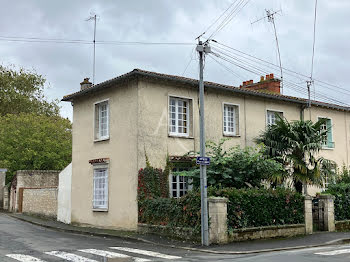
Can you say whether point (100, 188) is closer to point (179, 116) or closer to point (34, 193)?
point (179, 116)

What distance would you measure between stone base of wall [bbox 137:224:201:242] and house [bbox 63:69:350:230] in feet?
2.21

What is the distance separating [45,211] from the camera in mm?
23203

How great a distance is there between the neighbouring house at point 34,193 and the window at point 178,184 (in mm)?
7127

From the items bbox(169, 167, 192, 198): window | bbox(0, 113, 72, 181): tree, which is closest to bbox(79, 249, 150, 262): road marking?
bbox(169, 167, 192, 198): window

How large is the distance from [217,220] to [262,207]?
7.54 ft

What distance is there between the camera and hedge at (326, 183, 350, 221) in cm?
1850

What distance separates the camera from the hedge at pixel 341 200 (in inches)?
728

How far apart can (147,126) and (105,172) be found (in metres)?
2.89

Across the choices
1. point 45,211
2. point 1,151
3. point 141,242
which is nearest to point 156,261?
point 141,242

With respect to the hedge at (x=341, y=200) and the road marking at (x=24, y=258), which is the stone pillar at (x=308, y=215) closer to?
the hedge at (x=341, y=200)

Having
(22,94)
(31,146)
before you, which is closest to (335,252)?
(31,146)

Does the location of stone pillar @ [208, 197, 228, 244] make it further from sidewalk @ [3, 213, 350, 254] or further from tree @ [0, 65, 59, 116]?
tree @ [0, 65, 59, 116]

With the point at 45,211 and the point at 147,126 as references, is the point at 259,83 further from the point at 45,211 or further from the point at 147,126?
the point at 45,211

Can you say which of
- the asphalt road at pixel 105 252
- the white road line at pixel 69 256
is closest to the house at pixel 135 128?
the asphalt road at pixel 105 252
